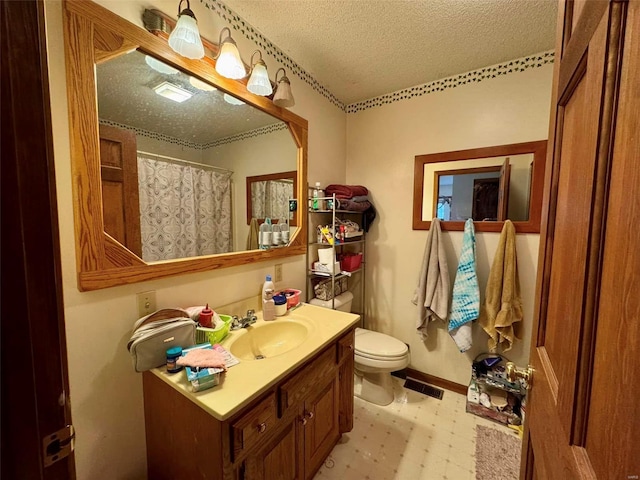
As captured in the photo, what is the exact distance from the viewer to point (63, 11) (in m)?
0.79

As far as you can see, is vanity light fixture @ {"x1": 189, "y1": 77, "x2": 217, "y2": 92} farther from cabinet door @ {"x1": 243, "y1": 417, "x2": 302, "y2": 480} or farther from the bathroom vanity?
cabinet door @ {"x1": 243, "y1": 417, "x2": 302, "y2": 480}

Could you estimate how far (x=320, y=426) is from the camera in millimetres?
1254

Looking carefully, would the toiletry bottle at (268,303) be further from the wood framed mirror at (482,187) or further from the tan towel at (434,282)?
the wood framed mirror at (482,187)

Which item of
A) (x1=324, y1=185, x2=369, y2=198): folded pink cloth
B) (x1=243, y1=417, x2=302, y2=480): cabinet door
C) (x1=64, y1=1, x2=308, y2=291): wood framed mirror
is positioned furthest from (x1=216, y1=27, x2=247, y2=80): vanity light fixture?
(x1=243, y1=417, x2=302, y2=480): cabinet door

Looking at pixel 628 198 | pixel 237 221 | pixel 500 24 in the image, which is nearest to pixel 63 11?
pixel 237 221

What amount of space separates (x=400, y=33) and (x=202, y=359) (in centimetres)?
193

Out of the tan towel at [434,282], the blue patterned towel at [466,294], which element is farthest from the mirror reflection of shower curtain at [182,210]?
the blue patterned towel at [466,294]

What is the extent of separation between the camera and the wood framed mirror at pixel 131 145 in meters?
0.85

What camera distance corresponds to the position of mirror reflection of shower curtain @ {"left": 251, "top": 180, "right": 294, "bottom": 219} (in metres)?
1.52

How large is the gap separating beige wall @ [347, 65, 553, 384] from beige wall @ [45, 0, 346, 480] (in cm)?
143

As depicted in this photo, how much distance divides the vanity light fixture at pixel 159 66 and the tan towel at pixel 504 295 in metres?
2.07

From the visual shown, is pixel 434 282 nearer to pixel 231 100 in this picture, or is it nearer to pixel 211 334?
pixel 211 334

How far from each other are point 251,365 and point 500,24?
2.13 metres

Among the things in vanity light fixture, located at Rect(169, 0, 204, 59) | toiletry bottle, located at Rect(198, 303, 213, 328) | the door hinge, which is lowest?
toiletry bottle, located at Rect(198, 303, 213, 328)
